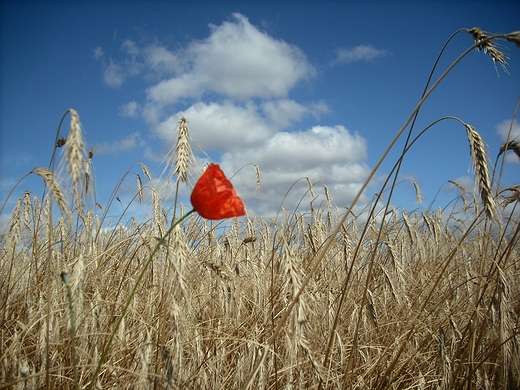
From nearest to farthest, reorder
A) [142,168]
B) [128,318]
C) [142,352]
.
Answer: [142,352]
[128,318]
[142,168]

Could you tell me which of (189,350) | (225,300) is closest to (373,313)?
(225,300)

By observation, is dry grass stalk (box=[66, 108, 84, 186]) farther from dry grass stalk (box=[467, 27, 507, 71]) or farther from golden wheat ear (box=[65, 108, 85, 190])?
dry grass stalk (box=[467, 27, 507, 71])

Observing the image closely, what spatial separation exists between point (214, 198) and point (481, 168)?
1141 millimetres

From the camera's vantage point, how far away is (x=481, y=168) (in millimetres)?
1424

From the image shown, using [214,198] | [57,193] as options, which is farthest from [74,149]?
[214,198]

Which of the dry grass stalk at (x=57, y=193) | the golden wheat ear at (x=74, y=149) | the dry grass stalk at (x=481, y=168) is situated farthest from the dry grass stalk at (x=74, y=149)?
the dry grass stalk at (x=481, y=168)

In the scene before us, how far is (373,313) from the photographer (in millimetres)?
1981

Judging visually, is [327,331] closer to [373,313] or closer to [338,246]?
[373,313]

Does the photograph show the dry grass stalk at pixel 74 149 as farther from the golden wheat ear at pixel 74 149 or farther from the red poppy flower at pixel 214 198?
the red poppy flower at pixel 214 198

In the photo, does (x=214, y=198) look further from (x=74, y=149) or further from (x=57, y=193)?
(x=57, y=193)

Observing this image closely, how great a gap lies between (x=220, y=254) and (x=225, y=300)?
737 millimetres

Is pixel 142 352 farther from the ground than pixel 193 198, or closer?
closer

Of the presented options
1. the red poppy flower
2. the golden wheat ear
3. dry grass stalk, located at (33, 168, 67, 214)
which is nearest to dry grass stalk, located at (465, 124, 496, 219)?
the red poppy flower

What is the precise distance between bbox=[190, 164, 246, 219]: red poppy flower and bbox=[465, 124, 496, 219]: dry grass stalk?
975 mm
